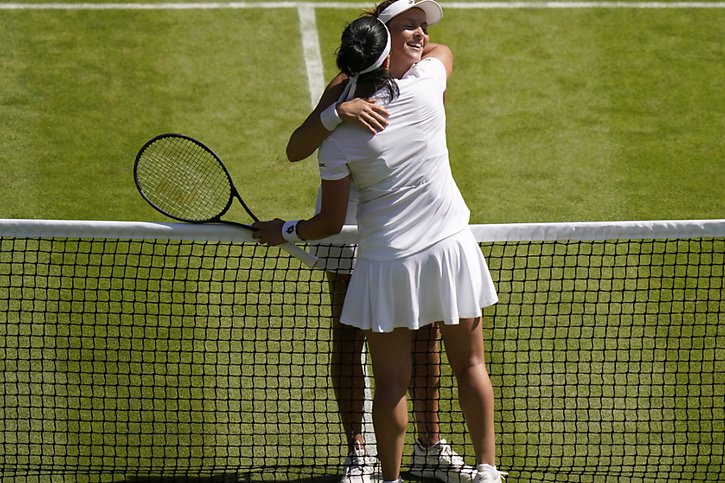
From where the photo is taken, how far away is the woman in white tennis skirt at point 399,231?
5.57m

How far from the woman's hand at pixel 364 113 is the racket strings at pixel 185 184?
1.03 m

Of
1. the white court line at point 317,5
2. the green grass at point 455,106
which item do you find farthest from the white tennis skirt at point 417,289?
the white court line at point 317,5

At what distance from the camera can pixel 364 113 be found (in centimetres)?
548

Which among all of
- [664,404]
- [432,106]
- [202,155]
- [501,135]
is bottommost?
[664,404]

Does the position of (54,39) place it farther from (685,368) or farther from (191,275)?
(685,368)

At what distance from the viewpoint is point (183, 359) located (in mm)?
7496

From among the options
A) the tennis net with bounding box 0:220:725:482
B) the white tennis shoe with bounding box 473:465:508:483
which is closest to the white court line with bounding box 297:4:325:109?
the tennis net with bounding box 0:220:725:482

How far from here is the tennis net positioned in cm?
667

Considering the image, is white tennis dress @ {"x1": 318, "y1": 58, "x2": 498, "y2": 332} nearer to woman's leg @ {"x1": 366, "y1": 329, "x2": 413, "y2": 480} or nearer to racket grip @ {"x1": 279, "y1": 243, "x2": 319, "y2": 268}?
woman's leg @ {"x1": 366, "y1": 329, "x2": 413, "y2": 480}

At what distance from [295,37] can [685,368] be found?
5006 millimetres

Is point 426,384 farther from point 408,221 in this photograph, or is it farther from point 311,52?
point 311,52

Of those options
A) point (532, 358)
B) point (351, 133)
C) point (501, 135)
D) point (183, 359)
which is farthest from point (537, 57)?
point (351, 133)

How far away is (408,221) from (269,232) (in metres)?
0.72

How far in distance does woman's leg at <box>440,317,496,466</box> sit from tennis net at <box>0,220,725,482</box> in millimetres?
589
